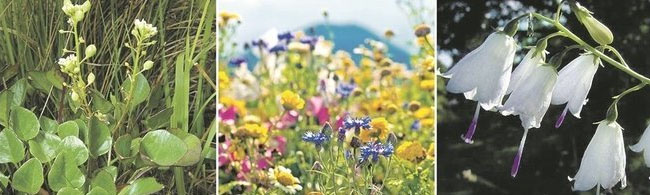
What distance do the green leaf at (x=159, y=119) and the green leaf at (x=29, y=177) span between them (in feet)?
1.00

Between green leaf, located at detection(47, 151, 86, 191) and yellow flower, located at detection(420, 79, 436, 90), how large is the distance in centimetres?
112

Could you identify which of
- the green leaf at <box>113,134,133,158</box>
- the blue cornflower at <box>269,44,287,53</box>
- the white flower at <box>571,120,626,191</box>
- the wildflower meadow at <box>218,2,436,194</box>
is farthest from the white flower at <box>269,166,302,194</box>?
the white flower at <box>571,120,626,191</box>

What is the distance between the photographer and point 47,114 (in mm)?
2588

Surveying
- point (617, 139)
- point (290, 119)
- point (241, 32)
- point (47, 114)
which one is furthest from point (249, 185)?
point (617, 139)

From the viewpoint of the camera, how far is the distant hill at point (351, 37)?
2.99m

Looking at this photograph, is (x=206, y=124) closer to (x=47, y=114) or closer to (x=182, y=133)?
(x=182, y=133)

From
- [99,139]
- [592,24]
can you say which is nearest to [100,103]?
[99,139]

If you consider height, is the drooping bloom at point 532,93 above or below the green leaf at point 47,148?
above

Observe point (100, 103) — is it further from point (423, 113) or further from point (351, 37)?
point (423, 113)

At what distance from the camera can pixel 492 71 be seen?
1096 millimetres

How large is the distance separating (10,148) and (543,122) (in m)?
1.69

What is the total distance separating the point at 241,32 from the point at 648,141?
6.74 feet

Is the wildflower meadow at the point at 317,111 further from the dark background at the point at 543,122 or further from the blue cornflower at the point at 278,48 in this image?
the dark background at the point at 543,122

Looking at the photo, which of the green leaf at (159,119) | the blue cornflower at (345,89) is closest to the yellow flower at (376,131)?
the blue cornflower at (345,89)
